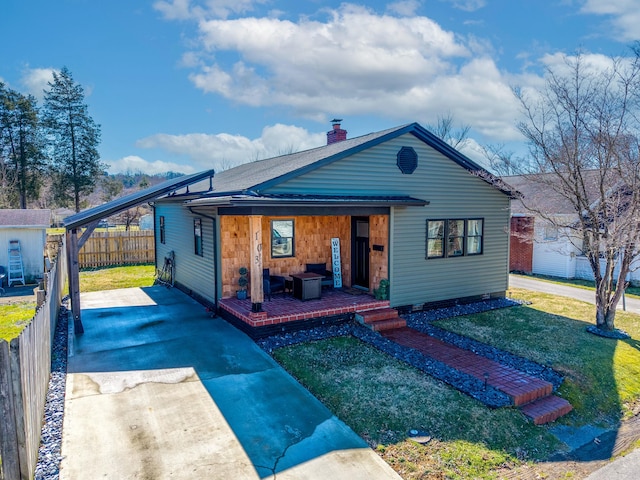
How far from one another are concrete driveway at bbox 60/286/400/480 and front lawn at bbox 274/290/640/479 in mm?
376

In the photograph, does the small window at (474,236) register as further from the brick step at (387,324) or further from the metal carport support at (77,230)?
the metal carport support at (77,230)

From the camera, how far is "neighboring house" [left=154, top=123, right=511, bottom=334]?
905 cm

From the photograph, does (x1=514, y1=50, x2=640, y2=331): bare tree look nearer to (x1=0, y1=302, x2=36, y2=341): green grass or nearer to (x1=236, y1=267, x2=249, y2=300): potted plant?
(x1=236, y1=267, x2=249, y2=300): potted plant

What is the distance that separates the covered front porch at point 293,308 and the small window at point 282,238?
3.93 ft

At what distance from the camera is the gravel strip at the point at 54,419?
157 inches

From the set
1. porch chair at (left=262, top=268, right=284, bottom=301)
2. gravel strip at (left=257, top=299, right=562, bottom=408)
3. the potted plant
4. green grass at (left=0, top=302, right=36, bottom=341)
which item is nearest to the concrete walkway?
gravel strip at (left=257, top=299, right=562, bottom=408)

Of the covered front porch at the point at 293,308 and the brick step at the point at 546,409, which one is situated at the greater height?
the covered front porch at the point at 293,308

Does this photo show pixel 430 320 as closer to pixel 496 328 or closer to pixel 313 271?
pixel 496 328

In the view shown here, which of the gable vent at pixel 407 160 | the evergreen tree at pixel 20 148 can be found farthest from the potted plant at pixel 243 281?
the evergreen tree at pixel 20 148

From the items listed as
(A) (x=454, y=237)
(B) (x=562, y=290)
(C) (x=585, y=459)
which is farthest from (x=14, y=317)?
(B) (x=562, y=290)

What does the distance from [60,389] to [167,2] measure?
410 inches

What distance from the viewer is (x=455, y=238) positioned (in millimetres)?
11234

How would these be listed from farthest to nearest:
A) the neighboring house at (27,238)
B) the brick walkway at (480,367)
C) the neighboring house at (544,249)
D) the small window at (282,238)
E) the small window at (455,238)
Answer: the neighboring house at (544,249) → the neighboring house at (27,238) → the small window at (455,238) → the small window at (282,238) → the brick walkway at (480,367)

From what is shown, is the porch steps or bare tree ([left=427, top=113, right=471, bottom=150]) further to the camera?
bare tree ([left=427, top=113, right=471, bottom=150])
